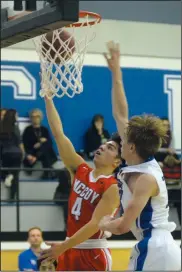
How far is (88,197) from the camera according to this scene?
5.55 meters

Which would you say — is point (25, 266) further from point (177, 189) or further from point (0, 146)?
point (177, 189)

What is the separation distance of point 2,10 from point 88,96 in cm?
828

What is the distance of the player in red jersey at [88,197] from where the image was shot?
5.52 meters

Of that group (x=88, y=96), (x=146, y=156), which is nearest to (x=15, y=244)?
(x=88, y=96)

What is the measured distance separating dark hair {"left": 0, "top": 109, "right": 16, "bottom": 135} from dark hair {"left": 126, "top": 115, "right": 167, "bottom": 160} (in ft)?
21.7

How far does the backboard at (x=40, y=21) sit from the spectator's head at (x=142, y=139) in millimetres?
754

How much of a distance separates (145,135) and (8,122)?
266 inches

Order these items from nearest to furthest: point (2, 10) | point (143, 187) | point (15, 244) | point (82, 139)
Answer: point (143, 187)
point (2, 10)
point (15, 244)
point (82, 139)

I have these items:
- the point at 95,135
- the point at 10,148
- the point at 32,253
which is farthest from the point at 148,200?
the point at 95,135

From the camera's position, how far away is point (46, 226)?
37.3 ft

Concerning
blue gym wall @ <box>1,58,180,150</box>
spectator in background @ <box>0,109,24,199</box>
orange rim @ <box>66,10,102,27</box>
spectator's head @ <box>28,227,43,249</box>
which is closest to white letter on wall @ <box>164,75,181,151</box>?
blue gym wall @ <box>1,58,180,150</box>

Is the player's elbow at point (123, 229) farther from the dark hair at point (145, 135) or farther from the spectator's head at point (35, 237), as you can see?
the spectator's head at point (35, 237)

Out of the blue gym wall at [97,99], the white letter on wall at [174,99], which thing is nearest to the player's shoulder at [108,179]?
the blue gym wall at [97,99]

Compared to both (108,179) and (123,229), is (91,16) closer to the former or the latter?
(108,179)
